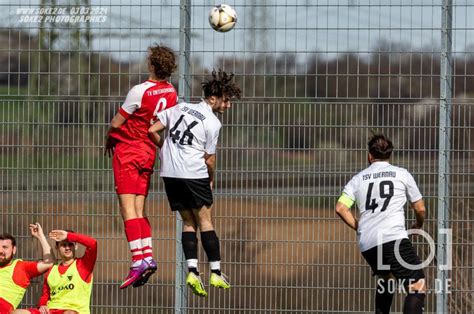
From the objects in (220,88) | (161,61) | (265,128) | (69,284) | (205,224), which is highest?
(161,61)

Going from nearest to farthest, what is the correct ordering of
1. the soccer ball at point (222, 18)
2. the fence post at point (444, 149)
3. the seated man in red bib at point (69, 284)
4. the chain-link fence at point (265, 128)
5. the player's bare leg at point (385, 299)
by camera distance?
1. the player's bare leg at point (385, 299)
2. the soccer ball at point (222, 18)
3. the seated man in red bib at point (69, 284)
4. the fence post at point (444, 149)
5. the chain-link fence at point (265, 128)

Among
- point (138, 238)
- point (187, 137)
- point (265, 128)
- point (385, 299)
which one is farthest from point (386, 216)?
point (265, 128)

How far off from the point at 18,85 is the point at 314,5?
3.42m

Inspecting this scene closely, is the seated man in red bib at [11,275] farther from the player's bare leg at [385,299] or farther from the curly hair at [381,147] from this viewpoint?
the curly hair at [381,147]

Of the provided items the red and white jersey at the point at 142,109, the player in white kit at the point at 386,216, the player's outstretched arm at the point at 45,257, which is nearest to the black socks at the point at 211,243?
the red and white jersey at the point at 142,109

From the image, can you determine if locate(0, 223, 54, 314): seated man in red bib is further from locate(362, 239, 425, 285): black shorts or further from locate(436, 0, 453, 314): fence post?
locate(436, 0, 453, 314): fence post

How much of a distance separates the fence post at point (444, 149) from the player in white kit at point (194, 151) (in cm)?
299

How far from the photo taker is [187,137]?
379 inches

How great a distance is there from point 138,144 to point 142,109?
0.32 meters

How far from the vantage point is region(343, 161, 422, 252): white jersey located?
9.73 m

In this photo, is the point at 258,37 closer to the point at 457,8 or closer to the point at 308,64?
the point at 308,64

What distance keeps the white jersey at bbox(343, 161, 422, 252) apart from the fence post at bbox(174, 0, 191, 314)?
2.84 m

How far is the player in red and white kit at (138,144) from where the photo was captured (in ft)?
31.7

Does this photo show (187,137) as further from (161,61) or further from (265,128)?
(265,128)
